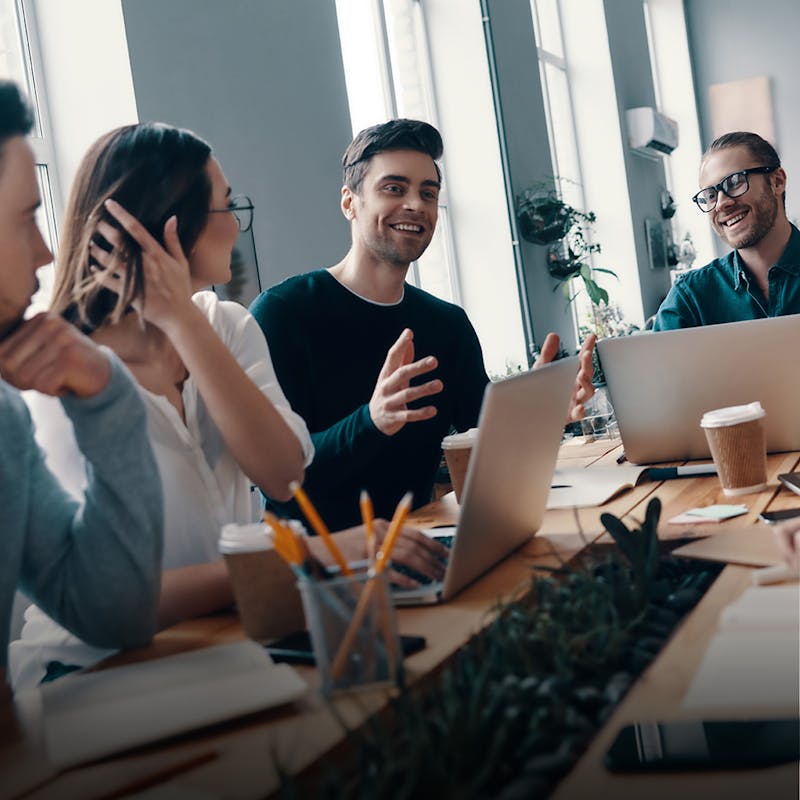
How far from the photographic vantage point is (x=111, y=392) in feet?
3.92

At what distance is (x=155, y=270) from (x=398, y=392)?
52 centimetres

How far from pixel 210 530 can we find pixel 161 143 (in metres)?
0.61

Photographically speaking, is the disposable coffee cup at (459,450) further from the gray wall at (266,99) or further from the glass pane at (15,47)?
the glass pane at (15,47)

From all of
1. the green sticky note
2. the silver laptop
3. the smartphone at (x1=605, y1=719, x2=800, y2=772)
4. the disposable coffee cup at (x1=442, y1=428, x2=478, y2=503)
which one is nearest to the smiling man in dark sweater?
the silver laptop

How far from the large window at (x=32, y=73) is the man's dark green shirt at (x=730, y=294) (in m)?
1.79

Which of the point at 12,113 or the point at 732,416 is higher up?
the point at 12,113

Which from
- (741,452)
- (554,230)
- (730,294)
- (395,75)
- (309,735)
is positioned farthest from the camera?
(554,230)

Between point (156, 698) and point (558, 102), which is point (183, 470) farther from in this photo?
point (558, 102)

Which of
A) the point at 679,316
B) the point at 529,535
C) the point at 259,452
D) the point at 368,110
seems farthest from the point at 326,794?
the point at 368,110

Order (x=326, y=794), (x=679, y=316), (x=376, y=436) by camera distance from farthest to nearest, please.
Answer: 1. (x=679, y=316)
2. (x=376, y=436)
3. (x=326, y=794)

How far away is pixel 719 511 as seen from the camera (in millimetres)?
1565

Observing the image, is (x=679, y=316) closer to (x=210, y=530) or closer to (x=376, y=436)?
(x=376, y=436)

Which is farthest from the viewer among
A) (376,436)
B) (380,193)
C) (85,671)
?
(380,193)

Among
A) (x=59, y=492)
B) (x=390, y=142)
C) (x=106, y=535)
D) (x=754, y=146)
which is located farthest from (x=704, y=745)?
(x=754, y=146)
